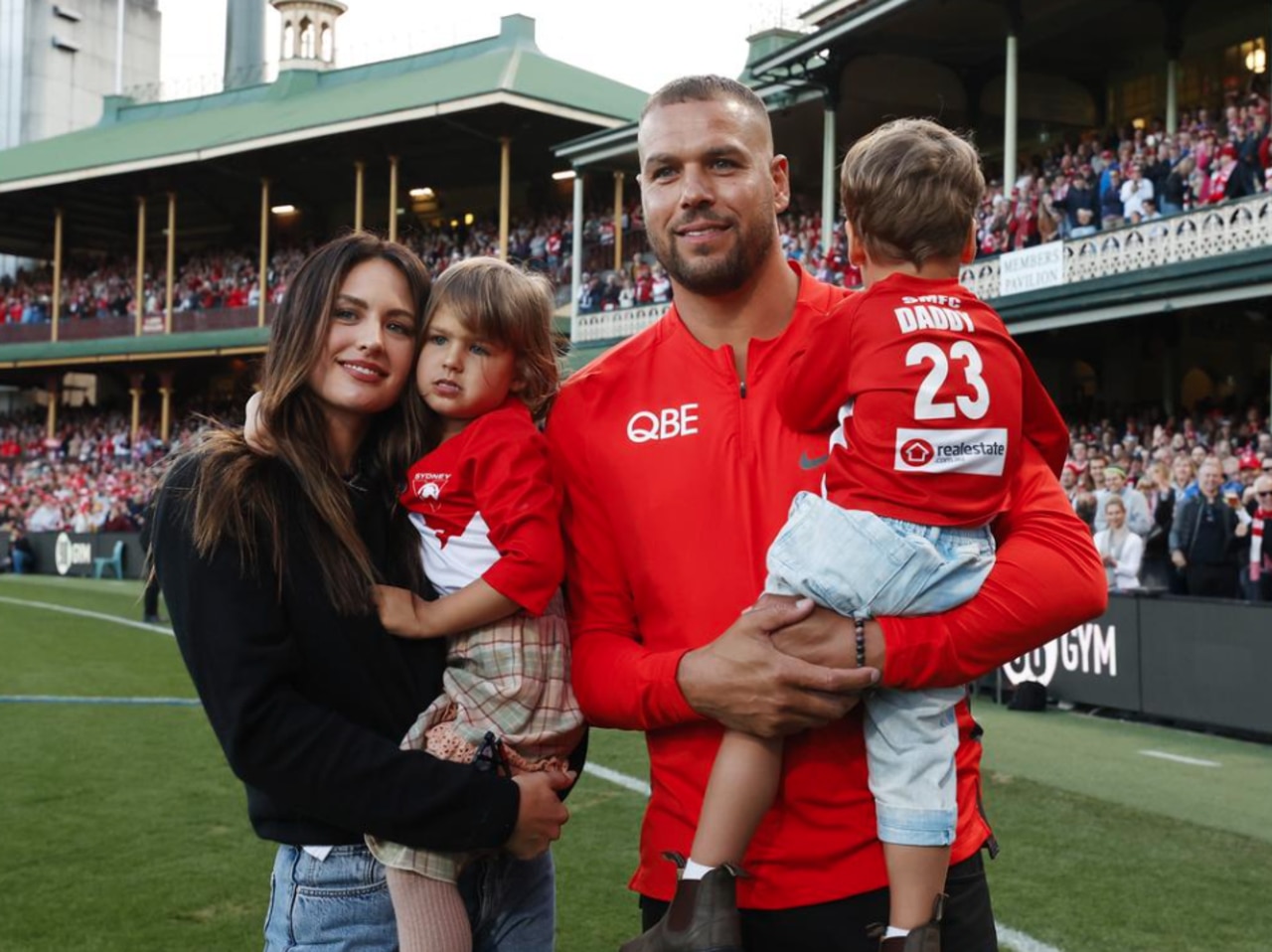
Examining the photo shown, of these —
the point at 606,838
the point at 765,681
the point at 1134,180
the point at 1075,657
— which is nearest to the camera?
the point at 765,681

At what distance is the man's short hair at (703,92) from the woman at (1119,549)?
9520 millimetres

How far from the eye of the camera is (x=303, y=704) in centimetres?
247

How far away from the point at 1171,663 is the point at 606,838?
545cm

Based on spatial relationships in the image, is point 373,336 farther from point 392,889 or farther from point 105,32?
point 105,32

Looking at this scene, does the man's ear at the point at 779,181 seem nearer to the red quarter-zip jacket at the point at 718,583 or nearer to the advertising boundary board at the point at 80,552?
the red quarter-zip jacket at the point at 718,583

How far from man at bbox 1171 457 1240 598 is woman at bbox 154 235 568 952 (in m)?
10.3

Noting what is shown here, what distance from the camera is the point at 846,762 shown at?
8.77ft

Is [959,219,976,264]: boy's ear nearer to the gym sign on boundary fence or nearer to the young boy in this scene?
the young boy

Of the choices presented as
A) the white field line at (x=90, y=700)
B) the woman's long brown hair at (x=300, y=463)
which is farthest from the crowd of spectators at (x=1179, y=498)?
the white field line at (x=90, y=700)

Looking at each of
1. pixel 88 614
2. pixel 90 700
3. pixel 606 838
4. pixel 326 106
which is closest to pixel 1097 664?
pixel 606 838

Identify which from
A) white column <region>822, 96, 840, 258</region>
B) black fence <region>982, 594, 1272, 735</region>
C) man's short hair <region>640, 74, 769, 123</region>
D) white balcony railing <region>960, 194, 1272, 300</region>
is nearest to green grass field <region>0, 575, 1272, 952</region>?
black fence <region>982, 594, 1272, 735</region>

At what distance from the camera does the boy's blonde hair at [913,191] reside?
9.28 feet

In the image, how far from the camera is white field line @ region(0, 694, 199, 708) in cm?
1117

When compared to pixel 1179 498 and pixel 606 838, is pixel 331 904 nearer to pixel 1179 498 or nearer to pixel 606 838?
pixel 606 838
